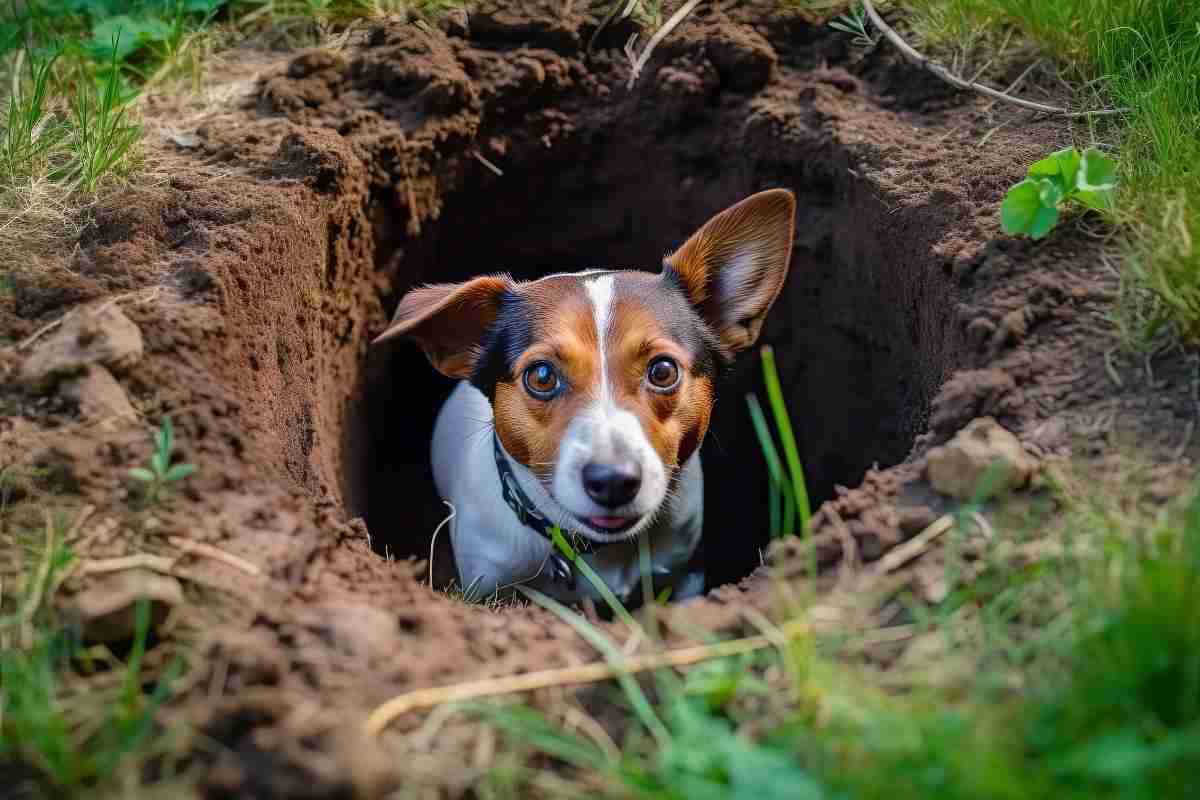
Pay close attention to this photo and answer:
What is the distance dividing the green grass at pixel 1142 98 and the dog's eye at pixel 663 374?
1155 mm

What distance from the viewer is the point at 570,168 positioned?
431cm

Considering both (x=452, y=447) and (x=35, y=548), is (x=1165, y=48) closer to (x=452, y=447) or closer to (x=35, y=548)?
(x=452, y=447)

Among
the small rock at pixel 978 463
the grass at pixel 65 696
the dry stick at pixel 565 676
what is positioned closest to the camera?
the grass at pixel 65 696

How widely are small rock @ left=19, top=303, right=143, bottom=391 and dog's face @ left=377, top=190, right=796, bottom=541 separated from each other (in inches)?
24.8

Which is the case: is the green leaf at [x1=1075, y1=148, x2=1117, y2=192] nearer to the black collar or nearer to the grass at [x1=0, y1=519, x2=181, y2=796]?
the black collar

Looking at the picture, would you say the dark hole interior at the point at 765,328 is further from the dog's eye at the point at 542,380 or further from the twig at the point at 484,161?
the dog's eye at the point at 542,380

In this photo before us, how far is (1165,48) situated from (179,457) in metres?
2.99

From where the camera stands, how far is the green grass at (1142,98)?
242cm

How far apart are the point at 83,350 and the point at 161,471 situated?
0.42 m

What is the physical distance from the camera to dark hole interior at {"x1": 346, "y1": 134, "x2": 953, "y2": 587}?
3.66m

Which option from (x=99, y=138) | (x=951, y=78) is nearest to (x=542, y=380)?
(x=99, y=138)

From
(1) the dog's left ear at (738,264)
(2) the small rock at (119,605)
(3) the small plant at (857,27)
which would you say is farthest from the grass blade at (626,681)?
(3) the small plant at (857,27)

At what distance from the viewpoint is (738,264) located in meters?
3.30

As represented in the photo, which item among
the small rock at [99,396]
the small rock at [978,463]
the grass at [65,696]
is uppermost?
the small rock at [978,463]
